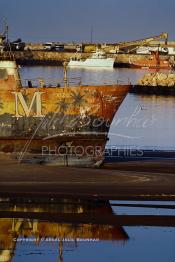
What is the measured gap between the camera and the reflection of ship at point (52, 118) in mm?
24562

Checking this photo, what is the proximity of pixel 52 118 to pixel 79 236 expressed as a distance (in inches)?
343

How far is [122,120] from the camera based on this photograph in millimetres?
42875

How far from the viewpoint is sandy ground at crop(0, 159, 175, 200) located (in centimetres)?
2028

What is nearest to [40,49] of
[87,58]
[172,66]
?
[87,58]

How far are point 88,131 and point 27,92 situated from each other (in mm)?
2200

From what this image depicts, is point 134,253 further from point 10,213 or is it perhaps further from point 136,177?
point 136,177

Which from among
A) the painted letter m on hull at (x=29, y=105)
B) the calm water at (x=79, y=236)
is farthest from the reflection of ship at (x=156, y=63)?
the calm water at (x=79, y=236)

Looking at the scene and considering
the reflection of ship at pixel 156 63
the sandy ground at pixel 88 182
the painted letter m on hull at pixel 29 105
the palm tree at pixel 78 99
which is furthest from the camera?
the reflection of ship at pixel 156 63

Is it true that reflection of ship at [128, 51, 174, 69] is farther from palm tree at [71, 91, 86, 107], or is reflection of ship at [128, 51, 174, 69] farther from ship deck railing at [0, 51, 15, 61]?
palm tree at [71, 91, 86, 107]

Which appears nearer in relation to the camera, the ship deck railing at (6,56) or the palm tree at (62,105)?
the palm tree at (62,105)

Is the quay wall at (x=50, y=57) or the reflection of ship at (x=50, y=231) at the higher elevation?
the reflection of ship at (x=50, y=231)

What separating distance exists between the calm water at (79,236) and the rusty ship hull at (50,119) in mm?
5654

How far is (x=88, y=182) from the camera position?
21.6 metres

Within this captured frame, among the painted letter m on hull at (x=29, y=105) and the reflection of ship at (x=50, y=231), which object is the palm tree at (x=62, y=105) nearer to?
the painted letter m on hull at (x=29, y=105)
